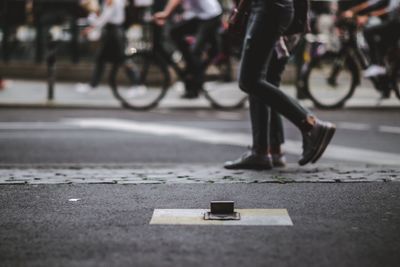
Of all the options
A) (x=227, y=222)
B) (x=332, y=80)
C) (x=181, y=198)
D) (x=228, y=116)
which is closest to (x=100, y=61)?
(x=228, y=116)

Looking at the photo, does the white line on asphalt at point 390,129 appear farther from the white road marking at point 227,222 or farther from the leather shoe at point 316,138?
the white road marking at point 227,222

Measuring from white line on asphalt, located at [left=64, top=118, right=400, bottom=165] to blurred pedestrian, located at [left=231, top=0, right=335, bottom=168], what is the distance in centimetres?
128

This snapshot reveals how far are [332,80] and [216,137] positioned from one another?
4050 millimetres

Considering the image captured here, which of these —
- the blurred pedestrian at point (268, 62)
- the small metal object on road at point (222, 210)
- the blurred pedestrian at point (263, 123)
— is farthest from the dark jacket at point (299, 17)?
the small metal object on road at point (222, 210)

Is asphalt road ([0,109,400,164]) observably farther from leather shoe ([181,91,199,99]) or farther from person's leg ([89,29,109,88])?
person's leg ([89,29,109,88])

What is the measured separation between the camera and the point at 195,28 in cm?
1205

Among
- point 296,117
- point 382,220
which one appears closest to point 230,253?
point 382,220

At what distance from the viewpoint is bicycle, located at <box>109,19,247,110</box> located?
12.5 metres

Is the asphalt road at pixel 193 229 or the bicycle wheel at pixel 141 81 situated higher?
the asphalt road at pixel 193 229

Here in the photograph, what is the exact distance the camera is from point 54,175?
619 cm

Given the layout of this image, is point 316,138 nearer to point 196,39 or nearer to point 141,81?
point 196,39

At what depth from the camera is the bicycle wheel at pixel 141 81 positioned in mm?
12648

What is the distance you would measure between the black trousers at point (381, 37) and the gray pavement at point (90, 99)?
967 millimetres

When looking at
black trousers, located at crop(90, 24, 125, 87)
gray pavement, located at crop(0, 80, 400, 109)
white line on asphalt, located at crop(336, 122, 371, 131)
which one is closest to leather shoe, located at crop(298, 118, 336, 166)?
white line on asphalt, located at crop(336, 122, 371, 131)
